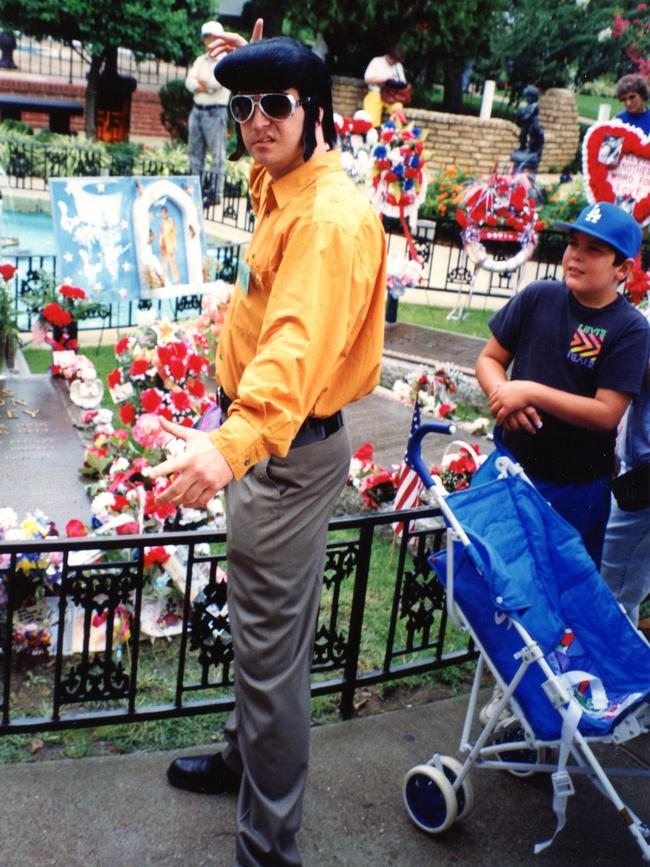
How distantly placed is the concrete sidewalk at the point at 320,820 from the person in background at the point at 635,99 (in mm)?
5992

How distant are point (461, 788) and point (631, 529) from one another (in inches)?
51.7

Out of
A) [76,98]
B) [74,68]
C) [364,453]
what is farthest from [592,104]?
[364,453]

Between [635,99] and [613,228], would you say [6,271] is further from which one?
[635,99]

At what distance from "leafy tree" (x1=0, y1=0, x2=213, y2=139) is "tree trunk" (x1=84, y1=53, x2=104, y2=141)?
41 centimetres

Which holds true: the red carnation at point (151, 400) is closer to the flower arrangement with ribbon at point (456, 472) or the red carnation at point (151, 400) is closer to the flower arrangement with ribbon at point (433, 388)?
the flower arrangement with ribbon at point (456, 472)

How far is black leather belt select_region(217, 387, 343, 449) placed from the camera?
2514mm

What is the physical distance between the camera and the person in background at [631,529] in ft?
11.8

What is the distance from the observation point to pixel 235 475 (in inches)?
Result: 82.7

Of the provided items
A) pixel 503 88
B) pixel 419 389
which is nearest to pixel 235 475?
pixel 419 389

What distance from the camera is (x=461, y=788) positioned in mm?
2918

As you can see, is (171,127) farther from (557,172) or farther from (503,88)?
(503,88)

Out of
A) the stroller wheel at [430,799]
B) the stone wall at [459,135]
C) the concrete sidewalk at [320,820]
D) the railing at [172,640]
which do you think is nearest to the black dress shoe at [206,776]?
the concrete sidewalk at [320,820]

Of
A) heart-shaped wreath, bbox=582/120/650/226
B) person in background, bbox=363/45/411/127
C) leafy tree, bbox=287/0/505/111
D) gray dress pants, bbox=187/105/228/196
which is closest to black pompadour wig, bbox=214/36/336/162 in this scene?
heart-shaped wreath, bbox=582/120/650/226

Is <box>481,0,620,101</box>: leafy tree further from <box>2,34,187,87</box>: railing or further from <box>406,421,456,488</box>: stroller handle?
<box>406,421,456,488</box>: stroller handle
